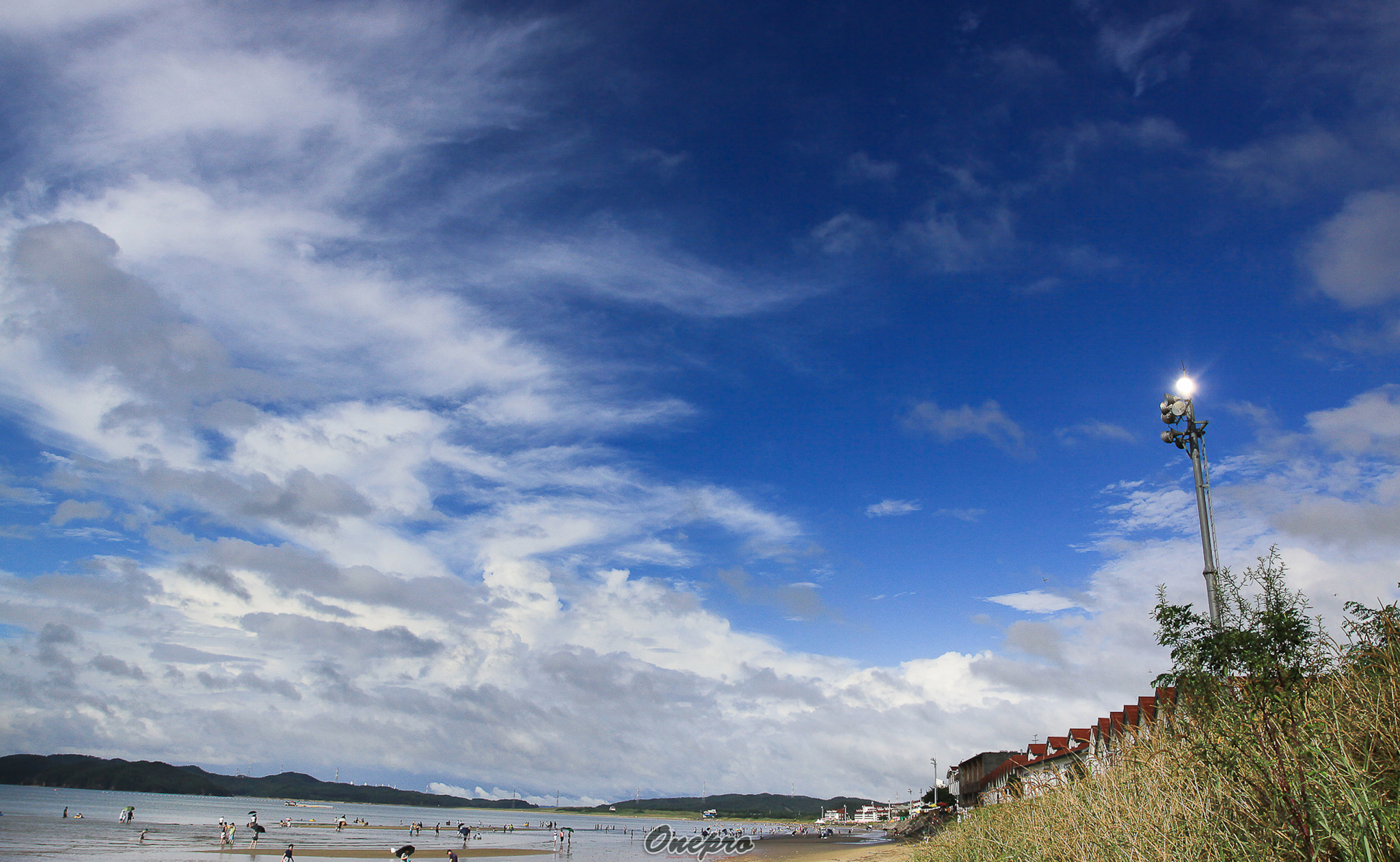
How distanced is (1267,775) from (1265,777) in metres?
Result: 0.22

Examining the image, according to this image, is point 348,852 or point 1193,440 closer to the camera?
point 1193,440

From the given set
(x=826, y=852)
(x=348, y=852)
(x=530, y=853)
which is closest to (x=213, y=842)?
(x=348, y=852)

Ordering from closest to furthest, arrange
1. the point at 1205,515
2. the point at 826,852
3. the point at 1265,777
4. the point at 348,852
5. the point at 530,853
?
the point at 1265,777 < the point at 1205,515 < the point at 348,852 < the point at 826,852 < the point at 530,853

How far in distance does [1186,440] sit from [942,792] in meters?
110

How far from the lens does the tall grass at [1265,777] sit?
5.00 m

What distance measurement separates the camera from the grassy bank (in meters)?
5.01

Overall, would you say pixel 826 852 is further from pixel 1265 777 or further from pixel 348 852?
pixel 1265 777

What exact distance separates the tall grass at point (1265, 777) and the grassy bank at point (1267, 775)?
2 cm

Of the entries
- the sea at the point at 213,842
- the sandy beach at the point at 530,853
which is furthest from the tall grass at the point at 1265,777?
the sea at the point at 213,842

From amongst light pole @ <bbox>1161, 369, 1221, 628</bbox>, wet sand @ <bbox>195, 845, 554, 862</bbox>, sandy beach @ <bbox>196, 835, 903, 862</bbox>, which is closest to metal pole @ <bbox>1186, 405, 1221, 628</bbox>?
light pole @ <bbox>1161, 369, 1221, 628</bbox>

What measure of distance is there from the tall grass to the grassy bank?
2 centimetres

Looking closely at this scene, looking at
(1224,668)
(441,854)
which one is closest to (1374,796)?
(1224,668)

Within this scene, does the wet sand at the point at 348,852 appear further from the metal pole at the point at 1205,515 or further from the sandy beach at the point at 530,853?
the metal pole at the point at 1205,515

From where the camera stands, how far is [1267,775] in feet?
17.8
